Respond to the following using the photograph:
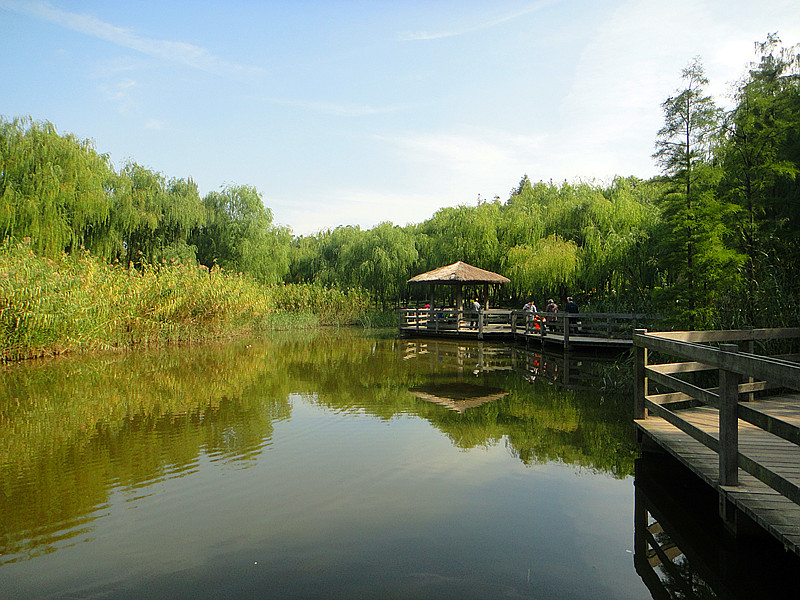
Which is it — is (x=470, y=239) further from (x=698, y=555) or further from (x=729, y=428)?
(x=698, y=555)

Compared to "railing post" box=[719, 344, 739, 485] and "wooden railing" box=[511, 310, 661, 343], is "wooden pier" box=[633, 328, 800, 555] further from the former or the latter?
"wooden railing" box=[511, 310, 661, 343]

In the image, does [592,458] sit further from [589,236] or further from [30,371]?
[589,236]

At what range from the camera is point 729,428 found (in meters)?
3.61

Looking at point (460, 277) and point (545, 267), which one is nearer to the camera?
point (545, 267)

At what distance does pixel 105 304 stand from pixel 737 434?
44.1ft

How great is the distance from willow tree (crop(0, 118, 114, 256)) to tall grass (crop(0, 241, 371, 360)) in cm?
109

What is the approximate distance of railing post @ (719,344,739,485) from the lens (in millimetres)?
3592

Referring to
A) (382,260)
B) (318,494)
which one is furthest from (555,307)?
(318,494)

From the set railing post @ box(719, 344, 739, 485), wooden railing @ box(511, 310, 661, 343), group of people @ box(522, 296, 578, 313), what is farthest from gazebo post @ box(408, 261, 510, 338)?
railing post @ box(719, 344, 739, 485)

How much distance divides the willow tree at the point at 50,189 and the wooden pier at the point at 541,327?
11811 millimetres

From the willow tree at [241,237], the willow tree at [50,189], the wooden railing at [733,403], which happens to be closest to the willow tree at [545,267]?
the willow tree at [241,237]

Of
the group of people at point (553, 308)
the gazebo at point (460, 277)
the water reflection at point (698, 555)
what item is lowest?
the water reflection at point (698, 555)

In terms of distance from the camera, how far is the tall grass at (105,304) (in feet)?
37.9

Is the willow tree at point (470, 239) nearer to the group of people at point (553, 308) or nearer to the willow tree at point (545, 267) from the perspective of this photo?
the willow tree at point (545, 267)
